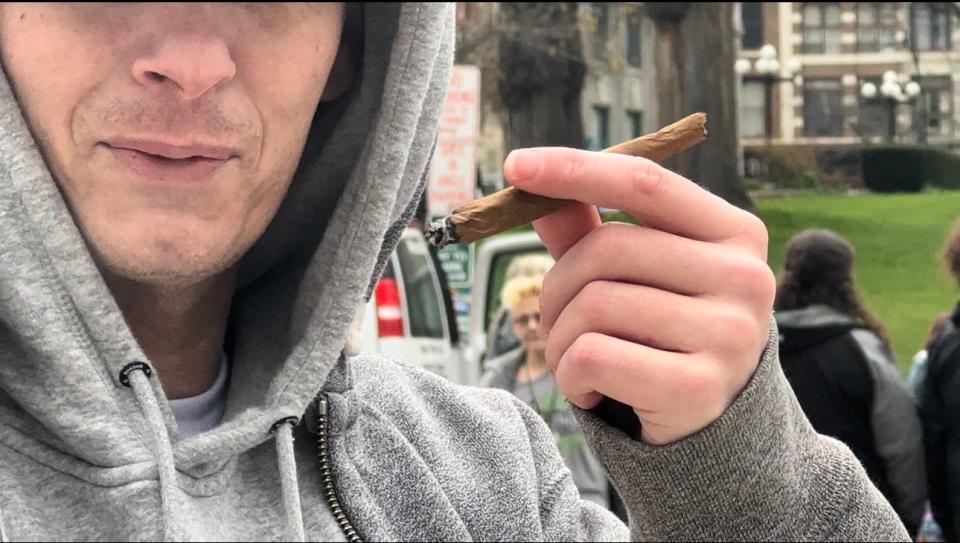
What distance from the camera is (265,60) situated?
3.03 ft

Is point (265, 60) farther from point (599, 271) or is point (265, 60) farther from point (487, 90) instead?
point (487, 90)

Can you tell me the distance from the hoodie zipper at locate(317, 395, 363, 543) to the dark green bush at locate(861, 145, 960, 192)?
8326 millimetres

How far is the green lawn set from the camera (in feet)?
17.6

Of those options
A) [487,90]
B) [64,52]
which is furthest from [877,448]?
[487,90]

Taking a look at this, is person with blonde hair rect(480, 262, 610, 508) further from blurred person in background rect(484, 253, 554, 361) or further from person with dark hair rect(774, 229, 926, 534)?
person with dark hair rect(774, 229, 926, 534)

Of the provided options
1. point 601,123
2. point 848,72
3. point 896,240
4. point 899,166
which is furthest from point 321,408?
point 601,123

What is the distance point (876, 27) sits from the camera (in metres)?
16.9

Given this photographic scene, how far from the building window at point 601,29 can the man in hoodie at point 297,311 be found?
12.3 meters

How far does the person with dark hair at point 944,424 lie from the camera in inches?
147

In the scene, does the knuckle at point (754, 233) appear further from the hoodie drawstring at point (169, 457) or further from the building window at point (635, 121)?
the building window at point (635, 121)

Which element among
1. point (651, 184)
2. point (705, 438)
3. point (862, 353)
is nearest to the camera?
point (651, 184)

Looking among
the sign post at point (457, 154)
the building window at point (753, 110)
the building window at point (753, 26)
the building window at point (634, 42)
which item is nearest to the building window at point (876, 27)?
the building window at point (753, 110)

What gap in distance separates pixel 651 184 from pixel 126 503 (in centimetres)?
54

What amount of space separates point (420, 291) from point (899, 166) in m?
8.02
